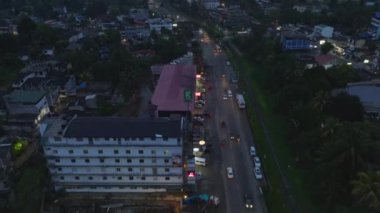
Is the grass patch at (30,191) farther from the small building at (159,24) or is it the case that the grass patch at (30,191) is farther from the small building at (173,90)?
the small building at (159,24)

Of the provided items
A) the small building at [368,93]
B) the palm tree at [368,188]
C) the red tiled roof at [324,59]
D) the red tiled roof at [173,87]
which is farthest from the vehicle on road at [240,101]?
Answer: the palm tree at [368,188]

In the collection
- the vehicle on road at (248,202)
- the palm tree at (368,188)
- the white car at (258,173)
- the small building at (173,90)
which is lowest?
the vehicle on road at (248,202)

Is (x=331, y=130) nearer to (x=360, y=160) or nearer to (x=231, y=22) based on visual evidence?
(x=360, y=160)

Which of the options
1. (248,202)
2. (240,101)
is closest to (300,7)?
(240,101)

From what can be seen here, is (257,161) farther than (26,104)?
No

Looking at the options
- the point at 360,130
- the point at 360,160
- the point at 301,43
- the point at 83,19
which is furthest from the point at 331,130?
the point at 83,19

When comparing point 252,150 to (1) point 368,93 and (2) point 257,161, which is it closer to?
(2) point 257,161
